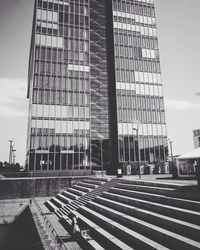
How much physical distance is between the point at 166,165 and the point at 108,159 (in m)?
13.9

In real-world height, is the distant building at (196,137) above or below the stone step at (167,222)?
above

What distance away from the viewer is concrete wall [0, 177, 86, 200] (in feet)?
89.6

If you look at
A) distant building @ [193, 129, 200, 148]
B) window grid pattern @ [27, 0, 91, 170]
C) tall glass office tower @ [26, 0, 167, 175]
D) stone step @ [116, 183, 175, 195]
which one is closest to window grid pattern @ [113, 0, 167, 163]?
tall glass office tower @ [26, 0, 167, 175]

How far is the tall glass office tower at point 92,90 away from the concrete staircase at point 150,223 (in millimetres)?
31212

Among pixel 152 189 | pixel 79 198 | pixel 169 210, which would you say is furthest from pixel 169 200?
pixel 79 198

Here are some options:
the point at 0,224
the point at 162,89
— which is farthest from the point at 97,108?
the point at 0,224

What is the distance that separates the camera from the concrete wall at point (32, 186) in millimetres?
27297

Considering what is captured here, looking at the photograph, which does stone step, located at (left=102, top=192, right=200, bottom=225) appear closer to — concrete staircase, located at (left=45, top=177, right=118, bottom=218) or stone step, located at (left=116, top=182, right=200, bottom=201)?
stone step, located at (left=116, top=182, right=200, bottom=201)

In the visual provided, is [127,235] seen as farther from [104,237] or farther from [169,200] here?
[169,200]

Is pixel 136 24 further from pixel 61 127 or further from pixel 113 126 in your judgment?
pixel 61 127

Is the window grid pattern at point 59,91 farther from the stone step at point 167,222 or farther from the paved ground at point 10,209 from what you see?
the stone step at point 167,222

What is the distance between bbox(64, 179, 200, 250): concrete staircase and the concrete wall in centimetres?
1676

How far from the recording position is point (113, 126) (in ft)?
163

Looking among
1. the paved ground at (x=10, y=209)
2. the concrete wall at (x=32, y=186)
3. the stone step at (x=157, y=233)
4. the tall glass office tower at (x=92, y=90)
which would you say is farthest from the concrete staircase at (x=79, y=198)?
the tall glass office tower at (x=92, y=90)
